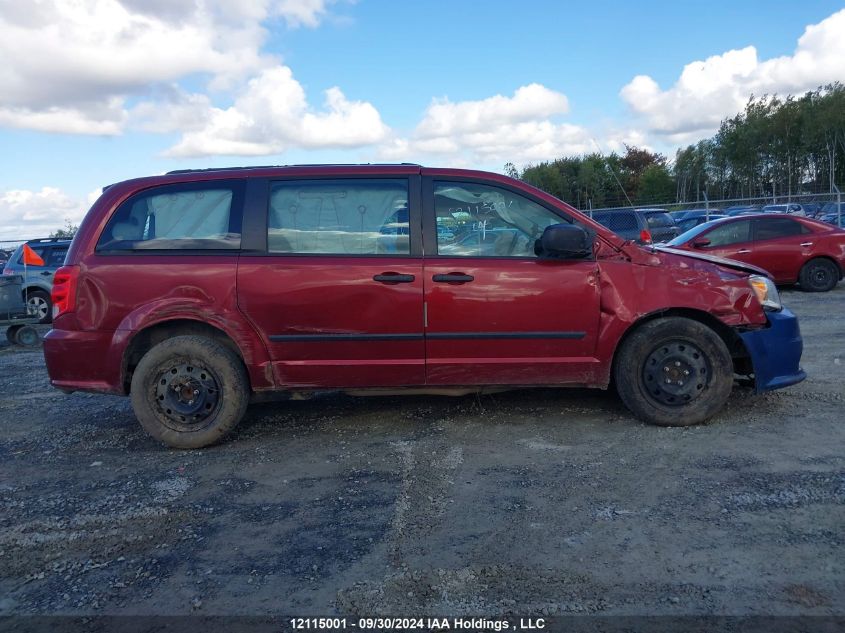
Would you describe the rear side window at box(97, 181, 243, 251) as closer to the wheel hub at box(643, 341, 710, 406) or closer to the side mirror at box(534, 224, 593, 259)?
the side mirror at box(534, 224, 593, 259)

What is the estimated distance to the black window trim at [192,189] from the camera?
181 inches

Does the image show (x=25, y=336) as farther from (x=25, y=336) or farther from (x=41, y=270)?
(x=41, y=270)

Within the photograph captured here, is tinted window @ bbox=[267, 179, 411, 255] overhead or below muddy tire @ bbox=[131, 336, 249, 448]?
overhead

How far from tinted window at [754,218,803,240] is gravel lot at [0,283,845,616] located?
7.19 metres

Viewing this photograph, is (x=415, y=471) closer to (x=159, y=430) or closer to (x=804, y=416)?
(x=159, y=430)

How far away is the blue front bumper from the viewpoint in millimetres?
4590

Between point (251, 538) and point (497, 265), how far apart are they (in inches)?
91.2

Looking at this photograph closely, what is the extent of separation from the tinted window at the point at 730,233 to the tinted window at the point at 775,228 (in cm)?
18

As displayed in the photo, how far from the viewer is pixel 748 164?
59250 mm

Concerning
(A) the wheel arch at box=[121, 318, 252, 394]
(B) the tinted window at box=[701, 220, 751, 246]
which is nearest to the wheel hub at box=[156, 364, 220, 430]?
(A) the wheel arch at box=[121, 318, 252, 394]

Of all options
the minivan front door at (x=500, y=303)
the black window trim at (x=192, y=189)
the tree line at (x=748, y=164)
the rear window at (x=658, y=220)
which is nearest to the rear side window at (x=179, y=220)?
the black window trim at (x=192, y=189)

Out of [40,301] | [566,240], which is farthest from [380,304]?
[40,301]

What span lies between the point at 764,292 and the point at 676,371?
2.77 feet

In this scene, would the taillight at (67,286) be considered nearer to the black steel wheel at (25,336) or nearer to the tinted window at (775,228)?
the black steel wheel at (25,336)
